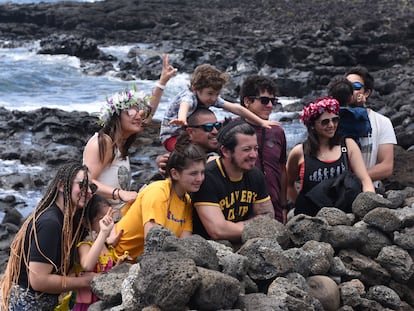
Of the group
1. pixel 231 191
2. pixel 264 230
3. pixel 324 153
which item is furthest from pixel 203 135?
pixel 264 230

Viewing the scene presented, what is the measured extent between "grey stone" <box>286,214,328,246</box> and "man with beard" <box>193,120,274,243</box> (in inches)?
9.8

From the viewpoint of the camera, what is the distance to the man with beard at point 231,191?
17.4 ft

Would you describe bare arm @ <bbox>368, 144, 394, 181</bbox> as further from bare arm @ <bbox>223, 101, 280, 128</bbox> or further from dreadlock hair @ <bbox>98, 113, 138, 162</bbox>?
dreadlock hair @ <bbox>98, 113, 138, 162</bbox>

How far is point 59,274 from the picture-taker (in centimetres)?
495

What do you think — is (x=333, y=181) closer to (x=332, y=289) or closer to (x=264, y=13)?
(x=332, y=289)

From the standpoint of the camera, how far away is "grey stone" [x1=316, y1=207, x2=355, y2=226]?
583 centimetres

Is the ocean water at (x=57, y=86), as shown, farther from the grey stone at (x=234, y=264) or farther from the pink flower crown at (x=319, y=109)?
the grey stone at (x=234, y=264)

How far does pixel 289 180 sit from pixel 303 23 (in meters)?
45.9

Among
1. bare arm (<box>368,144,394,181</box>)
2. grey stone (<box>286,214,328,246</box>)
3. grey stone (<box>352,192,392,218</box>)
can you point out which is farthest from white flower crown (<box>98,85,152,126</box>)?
bare arm (<box>368,144,394,181</box>)

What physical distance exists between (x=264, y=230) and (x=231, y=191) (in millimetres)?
448

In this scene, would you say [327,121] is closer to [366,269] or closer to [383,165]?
[383,165]

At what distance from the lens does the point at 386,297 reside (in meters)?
5.40

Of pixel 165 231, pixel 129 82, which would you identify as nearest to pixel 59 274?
pixel 165 231

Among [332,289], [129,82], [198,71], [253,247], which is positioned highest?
[198,71]
